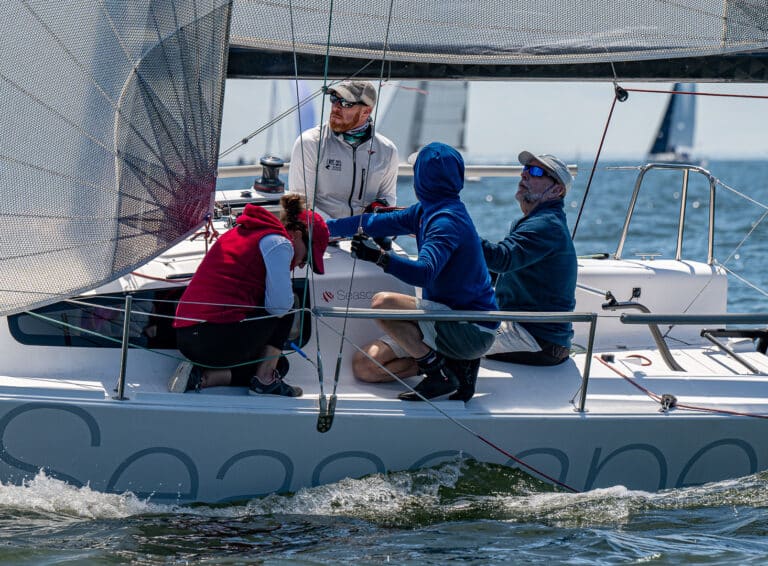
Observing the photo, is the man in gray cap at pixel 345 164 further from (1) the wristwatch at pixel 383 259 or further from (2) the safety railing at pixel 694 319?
(2) the safety railing at pixel 694 319

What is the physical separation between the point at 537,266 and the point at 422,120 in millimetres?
23192

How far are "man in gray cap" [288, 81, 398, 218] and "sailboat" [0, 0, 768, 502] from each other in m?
0.39

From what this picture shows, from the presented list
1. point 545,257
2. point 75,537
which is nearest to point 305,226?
point 545,257

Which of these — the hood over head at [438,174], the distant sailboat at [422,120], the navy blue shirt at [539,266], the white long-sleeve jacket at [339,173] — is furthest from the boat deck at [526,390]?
the distant sailboat at [422,120]

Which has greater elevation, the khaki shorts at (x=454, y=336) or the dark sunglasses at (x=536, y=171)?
the dark sunglasses at (x=536, y=171)

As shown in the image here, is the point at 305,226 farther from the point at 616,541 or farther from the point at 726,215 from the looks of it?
the point at 726,215

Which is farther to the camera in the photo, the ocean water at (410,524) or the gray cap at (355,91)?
the gray cap at (355,91)

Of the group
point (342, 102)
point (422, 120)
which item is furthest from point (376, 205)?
point (422, 120)

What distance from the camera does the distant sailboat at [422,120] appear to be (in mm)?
27000

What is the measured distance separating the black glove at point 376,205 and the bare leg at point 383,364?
76 cm

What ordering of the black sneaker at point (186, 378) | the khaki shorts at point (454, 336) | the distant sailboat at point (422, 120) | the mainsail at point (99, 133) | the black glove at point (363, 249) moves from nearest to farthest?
the black glove at point (363, 249), the mainsail at point (99, 133), the black sneaker at point (186, 378), the khaki shorts at point (454, 336), the distant sailboat at point (422, 120)

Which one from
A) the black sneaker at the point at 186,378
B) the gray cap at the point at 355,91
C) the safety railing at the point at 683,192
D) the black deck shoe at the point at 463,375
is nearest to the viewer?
the black sneaker at the point at 186,378

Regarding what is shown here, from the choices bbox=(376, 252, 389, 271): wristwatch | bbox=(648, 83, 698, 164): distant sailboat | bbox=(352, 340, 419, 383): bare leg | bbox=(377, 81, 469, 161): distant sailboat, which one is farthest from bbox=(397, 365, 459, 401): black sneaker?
bbox=(648, 83, 698, 164): distant sailboat

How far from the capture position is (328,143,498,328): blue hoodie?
3.98 metres
